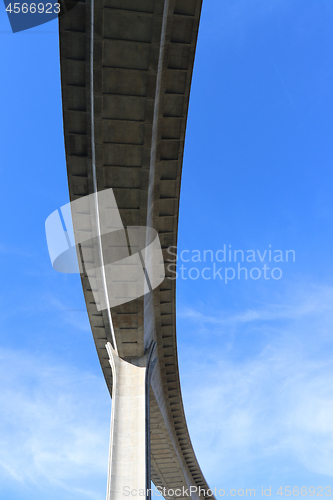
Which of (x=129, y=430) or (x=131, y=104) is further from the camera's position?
(x=129, y=430)

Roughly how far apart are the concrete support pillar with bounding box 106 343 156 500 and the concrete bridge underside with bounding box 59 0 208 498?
224 centimetres

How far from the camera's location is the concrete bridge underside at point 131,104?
11664mm

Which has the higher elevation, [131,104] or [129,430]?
[131,104]

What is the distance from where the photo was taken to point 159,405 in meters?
28.0

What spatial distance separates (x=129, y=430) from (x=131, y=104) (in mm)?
16041

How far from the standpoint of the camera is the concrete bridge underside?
1166 cm

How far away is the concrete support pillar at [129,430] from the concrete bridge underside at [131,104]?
7.36 feet

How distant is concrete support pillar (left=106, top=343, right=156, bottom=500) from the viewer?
17.5 metres

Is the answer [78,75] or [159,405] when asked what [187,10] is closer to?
[78,75]

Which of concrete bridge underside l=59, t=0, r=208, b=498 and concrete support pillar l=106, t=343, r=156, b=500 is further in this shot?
concrete support pillar l=106, t=343, r=156, b=500

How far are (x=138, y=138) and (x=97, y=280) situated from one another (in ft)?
28.9

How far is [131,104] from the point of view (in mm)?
13320

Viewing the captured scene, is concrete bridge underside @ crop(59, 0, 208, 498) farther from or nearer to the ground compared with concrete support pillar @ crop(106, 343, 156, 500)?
farther from the ground

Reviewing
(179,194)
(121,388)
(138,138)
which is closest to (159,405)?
(121,388)
